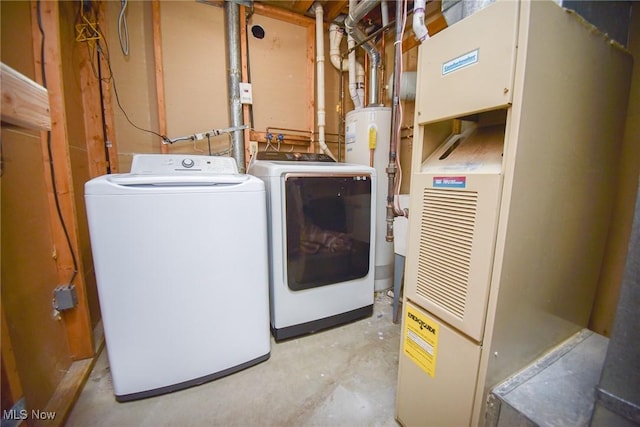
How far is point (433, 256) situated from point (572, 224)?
469mm

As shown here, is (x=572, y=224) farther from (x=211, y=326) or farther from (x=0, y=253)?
(x=0, y=253)

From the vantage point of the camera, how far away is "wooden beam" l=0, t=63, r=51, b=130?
0.56 meters

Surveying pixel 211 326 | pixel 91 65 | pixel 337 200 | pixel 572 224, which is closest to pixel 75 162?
pixel 91 65

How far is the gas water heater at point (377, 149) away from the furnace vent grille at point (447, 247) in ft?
3.51

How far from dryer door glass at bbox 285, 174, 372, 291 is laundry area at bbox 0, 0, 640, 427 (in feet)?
0.04

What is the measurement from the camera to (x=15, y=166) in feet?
3.25

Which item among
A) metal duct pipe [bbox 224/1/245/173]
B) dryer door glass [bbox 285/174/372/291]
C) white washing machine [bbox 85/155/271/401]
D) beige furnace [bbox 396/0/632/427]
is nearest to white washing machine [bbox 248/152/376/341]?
dryer door glass [bbox 285/174/372/291]

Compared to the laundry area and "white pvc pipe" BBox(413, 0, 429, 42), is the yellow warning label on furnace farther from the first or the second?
"white pvc pipe" BBox(413, 0, 429, 42)

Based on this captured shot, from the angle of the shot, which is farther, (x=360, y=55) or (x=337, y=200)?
(x=360, y=55)

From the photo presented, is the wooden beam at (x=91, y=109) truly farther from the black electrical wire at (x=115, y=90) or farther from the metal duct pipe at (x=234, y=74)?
the metal duct pipe at (x=234, y=74)

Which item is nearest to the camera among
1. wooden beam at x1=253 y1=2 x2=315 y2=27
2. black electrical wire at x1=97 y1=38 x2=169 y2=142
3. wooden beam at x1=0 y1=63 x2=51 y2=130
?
wooden beam at x1=0 y1=63 x2=51 y2=130

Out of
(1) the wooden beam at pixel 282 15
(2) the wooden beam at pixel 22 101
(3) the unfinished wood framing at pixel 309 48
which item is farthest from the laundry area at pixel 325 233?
(3) the unfinished wood framing at pixel 309 48

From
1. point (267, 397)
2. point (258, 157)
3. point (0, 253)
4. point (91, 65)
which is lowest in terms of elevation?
point (267, 397)

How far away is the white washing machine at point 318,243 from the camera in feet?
4.77
